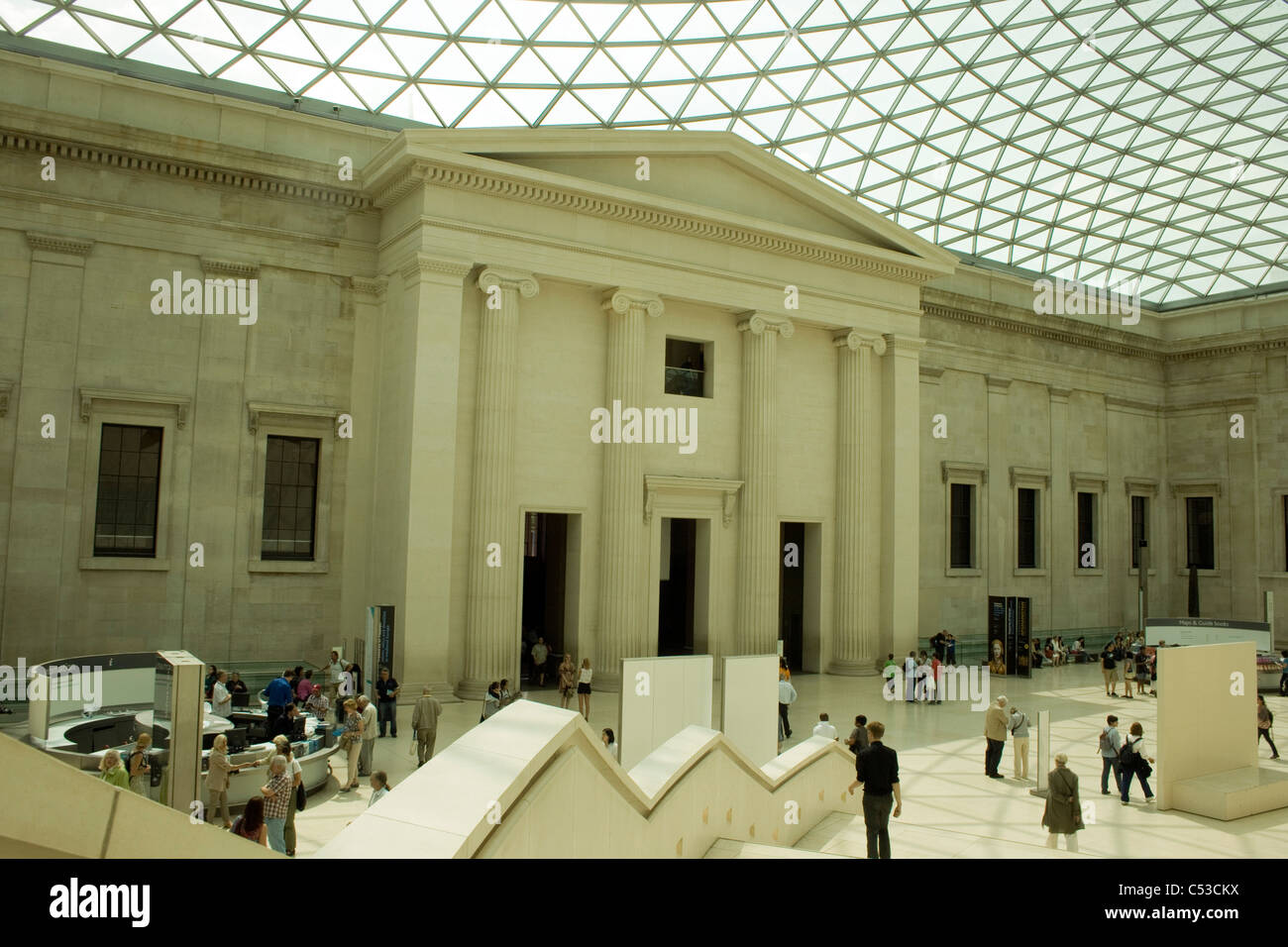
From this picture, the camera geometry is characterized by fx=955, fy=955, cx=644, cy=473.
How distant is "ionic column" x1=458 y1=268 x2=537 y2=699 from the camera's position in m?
22.9

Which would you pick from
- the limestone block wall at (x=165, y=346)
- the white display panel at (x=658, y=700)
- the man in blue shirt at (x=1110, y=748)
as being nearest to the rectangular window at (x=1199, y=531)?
the man in blue shirt at (x=1110, y=748)

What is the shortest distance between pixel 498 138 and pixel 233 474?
10.3 m

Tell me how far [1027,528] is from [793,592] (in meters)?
12.2

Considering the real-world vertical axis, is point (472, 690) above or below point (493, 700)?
below

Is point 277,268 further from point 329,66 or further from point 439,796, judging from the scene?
point 439,796

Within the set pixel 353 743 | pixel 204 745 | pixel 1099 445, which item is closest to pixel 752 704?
pixel 353 743

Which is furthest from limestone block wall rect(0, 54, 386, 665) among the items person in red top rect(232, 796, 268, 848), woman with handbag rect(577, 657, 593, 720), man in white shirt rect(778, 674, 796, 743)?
person in red top rect(232, 796, 268, 848)

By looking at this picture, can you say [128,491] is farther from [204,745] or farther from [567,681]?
[567,681]

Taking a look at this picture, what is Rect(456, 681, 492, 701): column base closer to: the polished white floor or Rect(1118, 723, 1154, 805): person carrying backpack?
the polished white floor

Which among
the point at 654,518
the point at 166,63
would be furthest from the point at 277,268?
the point at 654,518

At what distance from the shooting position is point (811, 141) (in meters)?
34.5

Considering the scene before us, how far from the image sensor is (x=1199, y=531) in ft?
137
